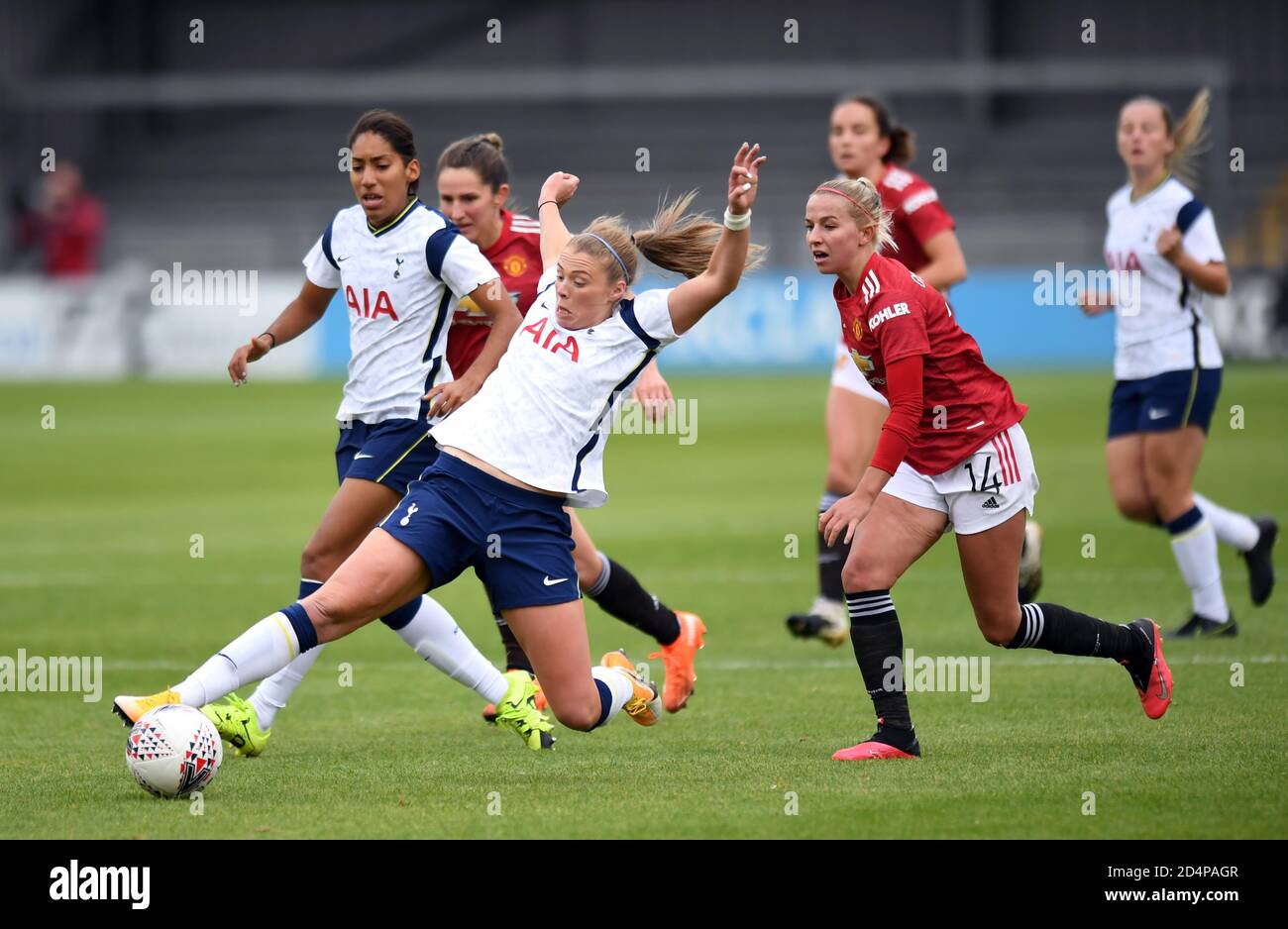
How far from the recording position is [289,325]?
683cm

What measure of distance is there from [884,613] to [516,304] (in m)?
2.05

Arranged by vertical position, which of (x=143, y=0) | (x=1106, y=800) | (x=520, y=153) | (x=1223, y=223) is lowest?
(x=1106, y=800)

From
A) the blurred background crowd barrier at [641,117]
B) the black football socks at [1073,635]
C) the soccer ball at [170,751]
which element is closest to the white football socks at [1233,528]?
the black football socks at [1073,635]

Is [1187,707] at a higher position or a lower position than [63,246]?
lower

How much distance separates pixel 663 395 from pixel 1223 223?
2788 centimetres

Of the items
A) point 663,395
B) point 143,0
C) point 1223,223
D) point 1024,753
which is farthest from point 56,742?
point 143,0

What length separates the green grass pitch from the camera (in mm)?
5250

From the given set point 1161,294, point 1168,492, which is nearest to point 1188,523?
point 1168,492

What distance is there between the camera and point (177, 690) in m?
5.62

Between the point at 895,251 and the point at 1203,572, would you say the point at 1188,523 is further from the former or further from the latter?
the point at 895,251

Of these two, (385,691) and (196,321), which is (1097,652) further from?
(196,321)

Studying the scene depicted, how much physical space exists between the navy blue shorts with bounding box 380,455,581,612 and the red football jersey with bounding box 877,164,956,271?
3.39 m

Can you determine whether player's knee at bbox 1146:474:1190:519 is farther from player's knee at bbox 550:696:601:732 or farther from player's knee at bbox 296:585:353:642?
player's knee at bbox 296:585:353:642

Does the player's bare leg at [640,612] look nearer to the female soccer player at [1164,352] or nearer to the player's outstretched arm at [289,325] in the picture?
the player's outstretched arm at [289,325]
